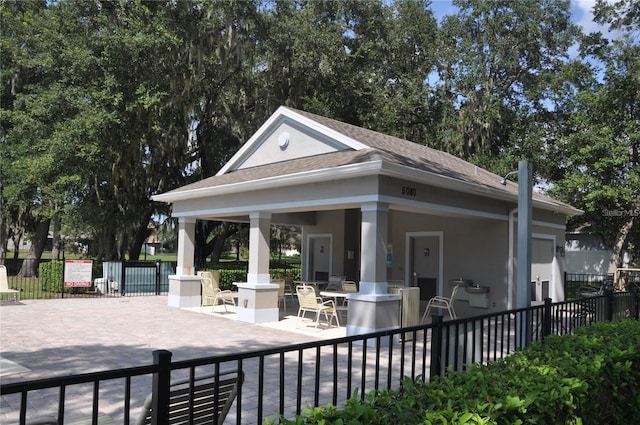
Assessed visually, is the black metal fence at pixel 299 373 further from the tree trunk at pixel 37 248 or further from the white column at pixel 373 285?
the tree trunk at pixel 37 248

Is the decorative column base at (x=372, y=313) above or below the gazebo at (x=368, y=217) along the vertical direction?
below

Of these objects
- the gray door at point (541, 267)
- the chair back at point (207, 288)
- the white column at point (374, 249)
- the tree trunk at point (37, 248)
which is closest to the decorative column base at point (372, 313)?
the white column at point (374, 249)

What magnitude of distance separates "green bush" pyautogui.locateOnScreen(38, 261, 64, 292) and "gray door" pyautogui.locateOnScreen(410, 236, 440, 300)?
1178 centimetres

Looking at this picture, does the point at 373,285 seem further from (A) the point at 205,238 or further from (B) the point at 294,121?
(A) the point at 205,238

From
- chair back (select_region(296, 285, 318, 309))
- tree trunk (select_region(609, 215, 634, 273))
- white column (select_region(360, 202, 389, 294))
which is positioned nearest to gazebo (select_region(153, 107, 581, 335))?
white column (select_region(360, 202, 389, 294))

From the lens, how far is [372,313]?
917cm

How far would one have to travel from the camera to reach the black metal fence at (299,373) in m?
2.28

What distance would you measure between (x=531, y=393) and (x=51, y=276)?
709 inches

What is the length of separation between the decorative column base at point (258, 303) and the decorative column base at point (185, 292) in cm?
281

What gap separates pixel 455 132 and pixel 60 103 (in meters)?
16.5

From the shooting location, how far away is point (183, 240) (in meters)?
14.6

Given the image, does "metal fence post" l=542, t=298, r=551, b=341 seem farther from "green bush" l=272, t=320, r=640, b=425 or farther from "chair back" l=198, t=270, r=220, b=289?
"chair back" l=198, t=270, r=220, b=289

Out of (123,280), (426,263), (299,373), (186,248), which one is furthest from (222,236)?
(299,373)

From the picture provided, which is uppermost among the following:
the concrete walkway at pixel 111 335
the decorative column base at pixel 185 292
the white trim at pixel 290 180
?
the white trim at pixel 290 180
